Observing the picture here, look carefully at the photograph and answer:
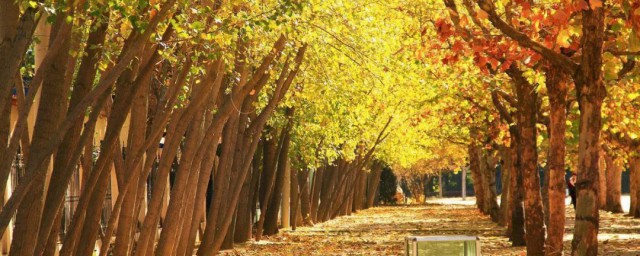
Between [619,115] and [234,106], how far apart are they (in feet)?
29.5

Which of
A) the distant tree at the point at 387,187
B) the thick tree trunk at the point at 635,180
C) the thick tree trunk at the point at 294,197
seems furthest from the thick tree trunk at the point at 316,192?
the distant tree at the point at 387,187

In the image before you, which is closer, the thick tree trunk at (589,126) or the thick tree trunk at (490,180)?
the thick tree trunk at (589,126)

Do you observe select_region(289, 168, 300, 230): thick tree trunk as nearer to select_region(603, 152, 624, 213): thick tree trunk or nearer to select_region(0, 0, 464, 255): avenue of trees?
select_region(0, 0, 464, 255): avenue of trees

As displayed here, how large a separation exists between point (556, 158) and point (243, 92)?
540 centimetres

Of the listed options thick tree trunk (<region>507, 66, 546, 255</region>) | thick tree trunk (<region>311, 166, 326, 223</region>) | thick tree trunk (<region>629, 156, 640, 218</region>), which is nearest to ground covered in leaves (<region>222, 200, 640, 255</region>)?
thick tree trunk (<region>507, 66, 546, 255</region>)

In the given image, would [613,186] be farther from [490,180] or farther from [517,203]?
[517,203]

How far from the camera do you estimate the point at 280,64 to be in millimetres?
24734

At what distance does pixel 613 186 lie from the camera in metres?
55.9

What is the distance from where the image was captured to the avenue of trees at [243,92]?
43.9 ft

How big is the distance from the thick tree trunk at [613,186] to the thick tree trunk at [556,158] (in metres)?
33.2

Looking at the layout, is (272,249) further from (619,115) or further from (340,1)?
(340,1)

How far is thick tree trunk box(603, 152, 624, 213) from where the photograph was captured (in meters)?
54.2

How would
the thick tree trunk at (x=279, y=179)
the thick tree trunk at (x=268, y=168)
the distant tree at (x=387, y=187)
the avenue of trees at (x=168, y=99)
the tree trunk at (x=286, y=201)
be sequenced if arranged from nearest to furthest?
the avenue of trees at (x=168, y=99) < the thick tree trunk at (x=268, y=168) < the thick tree trunk at (x=279, y=179) < the tree trunk at (x=286, y=201) < the distant tree at (x=387, y=187)

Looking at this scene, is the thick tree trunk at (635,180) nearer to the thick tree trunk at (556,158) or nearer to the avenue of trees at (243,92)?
the avenue of trees at (243,92)
